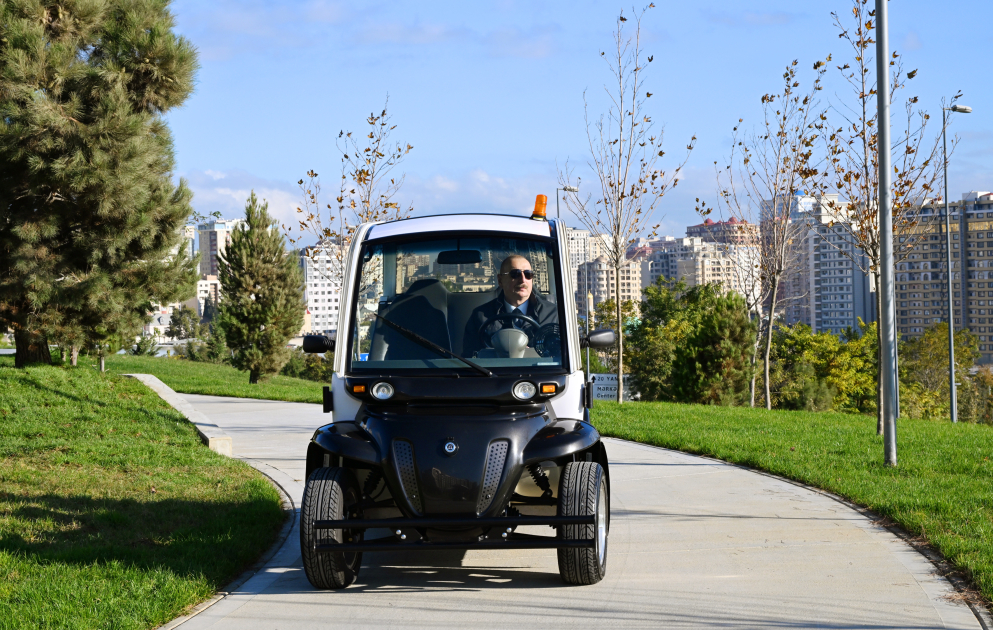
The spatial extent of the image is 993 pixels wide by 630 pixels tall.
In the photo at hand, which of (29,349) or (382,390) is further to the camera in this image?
(29,349)

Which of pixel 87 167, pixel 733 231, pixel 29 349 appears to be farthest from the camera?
pixel 733 231

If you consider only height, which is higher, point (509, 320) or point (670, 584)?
point (509, 320)

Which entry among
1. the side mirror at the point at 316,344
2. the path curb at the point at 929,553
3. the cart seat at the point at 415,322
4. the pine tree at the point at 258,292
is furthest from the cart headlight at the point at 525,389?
the pine tree at the point at 258,292

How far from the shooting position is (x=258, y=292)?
24828 mm

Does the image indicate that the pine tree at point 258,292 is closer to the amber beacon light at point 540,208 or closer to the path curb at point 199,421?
the path curb at point 199,421

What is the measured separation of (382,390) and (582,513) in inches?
52.9

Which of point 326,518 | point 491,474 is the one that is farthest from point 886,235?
point 326,518

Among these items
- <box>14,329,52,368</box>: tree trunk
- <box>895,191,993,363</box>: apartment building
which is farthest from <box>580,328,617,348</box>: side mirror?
<box>895,191,993,363</box>: apartment building

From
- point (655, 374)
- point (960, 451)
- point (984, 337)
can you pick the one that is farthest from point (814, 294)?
point (960, 451)

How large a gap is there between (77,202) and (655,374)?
33614 mm

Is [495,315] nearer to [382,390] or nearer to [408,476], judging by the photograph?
[382,390]

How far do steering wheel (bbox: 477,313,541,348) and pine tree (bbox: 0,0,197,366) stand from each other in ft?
30.4

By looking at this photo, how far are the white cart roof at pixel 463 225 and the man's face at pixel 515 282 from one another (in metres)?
0.21

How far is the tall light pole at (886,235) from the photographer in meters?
9.10
